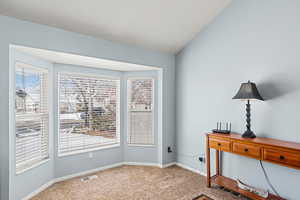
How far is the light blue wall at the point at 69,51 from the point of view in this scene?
2.08m

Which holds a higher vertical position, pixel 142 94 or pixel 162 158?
pixel 142 94

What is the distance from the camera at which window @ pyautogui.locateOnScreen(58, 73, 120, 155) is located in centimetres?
321

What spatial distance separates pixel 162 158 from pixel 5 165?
2642 millimetres

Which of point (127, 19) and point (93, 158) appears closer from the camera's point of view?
point (127, 19)

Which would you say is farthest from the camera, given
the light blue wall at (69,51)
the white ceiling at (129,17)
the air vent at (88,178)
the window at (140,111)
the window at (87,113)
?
the window at (140,111)

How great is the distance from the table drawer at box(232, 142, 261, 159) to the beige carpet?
74 cm

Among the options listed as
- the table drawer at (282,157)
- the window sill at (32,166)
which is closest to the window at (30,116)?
the window sill at (32,166)

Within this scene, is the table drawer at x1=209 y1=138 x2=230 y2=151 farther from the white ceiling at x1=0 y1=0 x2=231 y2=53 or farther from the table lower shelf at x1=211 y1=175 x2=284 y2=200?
the white ceiling at x1=0 y1=0 x2=231 y2=53

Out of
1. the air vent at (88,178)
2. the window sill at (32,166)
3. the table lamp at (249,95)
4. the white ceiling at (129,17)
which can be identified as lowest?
the air vent at (88,178)

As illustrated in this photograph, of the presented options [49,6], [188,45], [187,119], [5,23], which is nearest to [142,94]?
[187,119]

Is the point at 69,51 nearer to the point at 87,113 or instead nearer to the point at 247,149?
the point at 87,113

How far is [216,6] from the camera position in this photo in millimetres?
2854

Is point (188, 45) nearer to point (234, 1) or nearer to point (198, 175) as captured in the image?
point (234, 1)

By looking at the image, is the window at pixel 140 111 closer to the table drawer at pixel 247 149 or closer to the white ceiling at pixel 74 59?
the white ceiling at pixel 74 59
